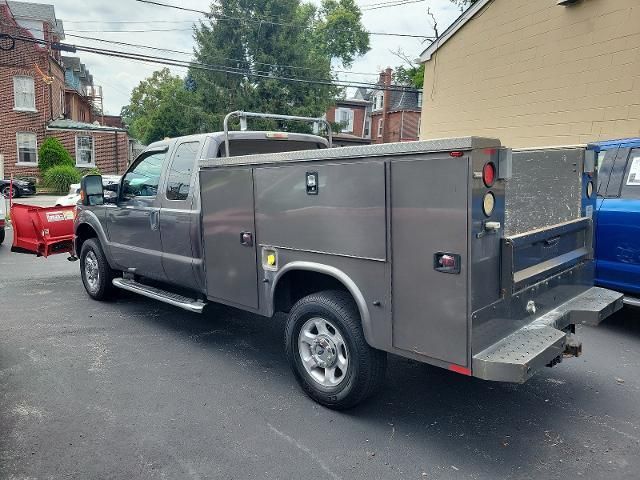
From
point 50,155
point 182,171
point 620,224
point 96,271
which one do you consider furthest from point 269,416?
point 50,155

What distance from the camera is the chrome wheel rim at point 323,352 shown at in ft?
12.4

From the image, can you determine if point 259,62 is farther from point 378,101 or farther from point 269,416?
point 269,416

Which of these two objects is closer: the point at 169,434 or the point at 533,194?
the point at 169,434

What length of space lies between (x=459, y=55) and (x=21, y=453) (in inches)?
468

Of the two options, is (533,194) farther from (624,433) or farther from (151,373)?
(151,373)

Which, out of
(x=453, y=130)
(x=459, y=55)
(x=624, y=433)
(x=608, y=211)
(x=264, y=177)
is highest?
(x=459, y=55)

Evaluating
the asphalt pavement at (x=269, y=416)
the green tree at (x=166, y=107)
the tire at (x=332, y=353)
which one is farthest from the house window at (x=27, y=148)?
the tire at (x=332, y=353)

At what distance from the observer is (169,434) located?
3566 mm

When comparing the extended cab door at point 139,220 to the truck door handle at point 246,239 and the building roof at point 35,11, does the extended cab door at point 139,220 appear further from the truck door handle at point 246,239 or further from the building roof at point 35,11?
the building roof at point 35,11

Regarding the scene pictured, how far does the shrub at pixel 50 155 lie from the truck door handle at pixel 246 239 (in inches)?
1144

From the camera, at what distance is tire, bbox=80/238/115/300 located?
6668 mm

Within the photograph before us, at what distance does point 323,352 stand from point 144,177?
324cm

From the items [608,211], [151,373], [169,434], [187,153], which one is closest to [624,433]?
[608,211]

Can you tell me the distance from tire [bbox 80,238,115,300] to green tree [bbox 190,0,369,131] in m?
24.8
